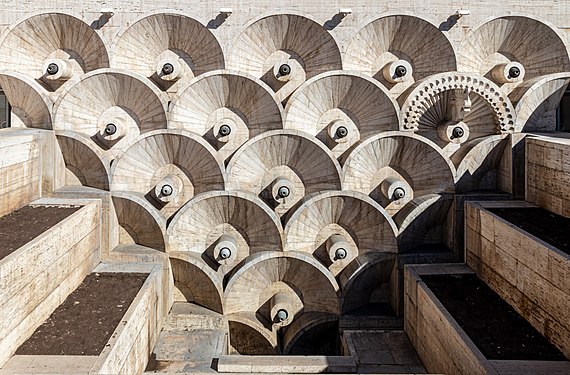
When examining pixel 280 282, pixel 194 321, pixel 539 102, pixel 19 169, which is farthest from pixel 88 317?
pixel 539 102

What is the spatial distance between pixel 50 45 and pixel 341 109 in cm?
815

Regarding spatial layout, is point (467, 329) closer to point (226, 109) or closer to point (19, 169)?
point (226, 109)

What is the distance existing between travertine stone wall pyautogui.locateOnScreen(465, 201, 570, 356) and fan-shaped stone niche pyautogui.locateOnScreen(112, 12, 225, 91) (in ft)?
25.7

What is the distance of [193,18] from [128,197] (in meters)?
5.10

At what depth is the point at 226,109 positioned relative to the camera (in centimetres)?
1344

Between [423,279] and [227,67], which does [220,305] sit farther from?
[227,67]

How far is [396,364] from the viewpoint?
33.7 ft

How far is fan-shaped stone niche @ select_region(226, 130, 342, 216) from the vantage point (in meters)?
12.5

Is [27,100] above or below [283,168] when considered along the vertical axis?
above

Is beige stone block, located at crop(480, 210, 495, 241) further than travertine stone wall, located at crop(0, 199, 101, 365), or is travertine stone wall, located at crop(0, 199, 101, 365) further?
beige stone block, located at crop(480, 210, 495, 241)

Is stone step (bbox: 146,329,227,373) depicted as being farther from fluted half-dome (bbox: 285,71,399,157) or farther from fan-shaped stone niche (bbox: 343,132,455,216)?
fluted half-dome (bbox: 285,71,399,157)

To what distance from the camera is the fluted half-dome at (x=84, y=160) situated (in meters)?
12.4

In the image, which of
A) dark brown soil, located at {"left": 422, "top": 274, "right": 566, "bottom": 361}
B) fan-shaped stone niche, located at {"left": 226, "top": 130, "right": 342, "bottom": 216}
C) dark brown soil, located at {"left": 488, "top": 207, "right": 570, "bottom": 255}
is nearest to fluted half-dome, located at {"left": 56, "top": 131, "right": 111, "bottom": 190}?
fan-shaped stone niche, located at {"left": 226, "top": 130, "right": 342, "bottom": 216}

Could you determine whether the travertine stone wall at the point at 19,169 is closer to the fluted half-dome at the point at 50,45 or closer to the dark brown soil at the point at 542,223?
the fluted half-dome at the point at 50,45
